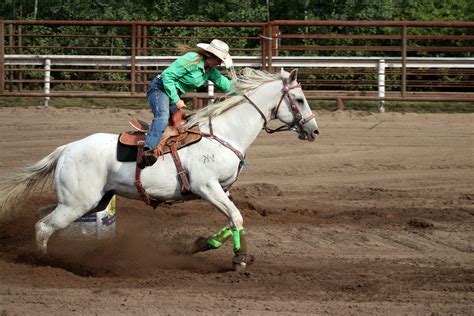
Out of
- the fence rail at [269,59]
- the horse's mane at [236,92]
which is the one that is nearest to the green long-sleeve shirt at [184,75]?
the horse's mane at [236,92]

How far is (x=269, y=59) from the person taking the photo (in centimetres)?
1623

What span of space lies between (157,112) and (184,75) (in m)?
0.44

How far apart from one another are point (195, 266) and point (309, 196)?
3995mm

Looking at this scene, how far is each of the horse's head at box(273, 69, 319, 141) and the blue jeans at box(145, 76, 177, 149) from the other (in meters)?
1.06

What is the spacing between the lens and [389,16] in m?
23.2

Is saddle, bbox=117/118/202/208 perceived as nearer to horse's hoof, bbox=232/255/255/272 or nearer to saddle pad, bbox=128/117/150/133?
saddle pad, bbox=128/117/150/133

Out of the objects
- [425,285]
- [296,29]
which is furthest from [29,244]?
[296,29]

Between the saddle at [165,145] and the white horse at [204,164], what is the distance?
0.16 feet

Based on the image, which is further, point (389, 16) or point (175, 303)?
point (389, 16)

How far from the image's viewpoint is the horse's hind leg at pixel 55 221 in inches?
322

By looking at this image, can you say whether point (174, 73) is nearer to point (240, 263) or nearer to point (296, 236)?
point (240, 263)

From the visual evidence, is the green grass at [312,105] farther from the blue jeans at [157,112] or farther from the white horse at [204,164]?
the blue jeans at [157,112]

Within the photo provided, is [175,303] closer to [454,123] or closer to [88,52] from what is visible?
[454,123]

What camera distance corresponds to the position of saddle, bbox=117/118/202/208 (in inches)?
316
